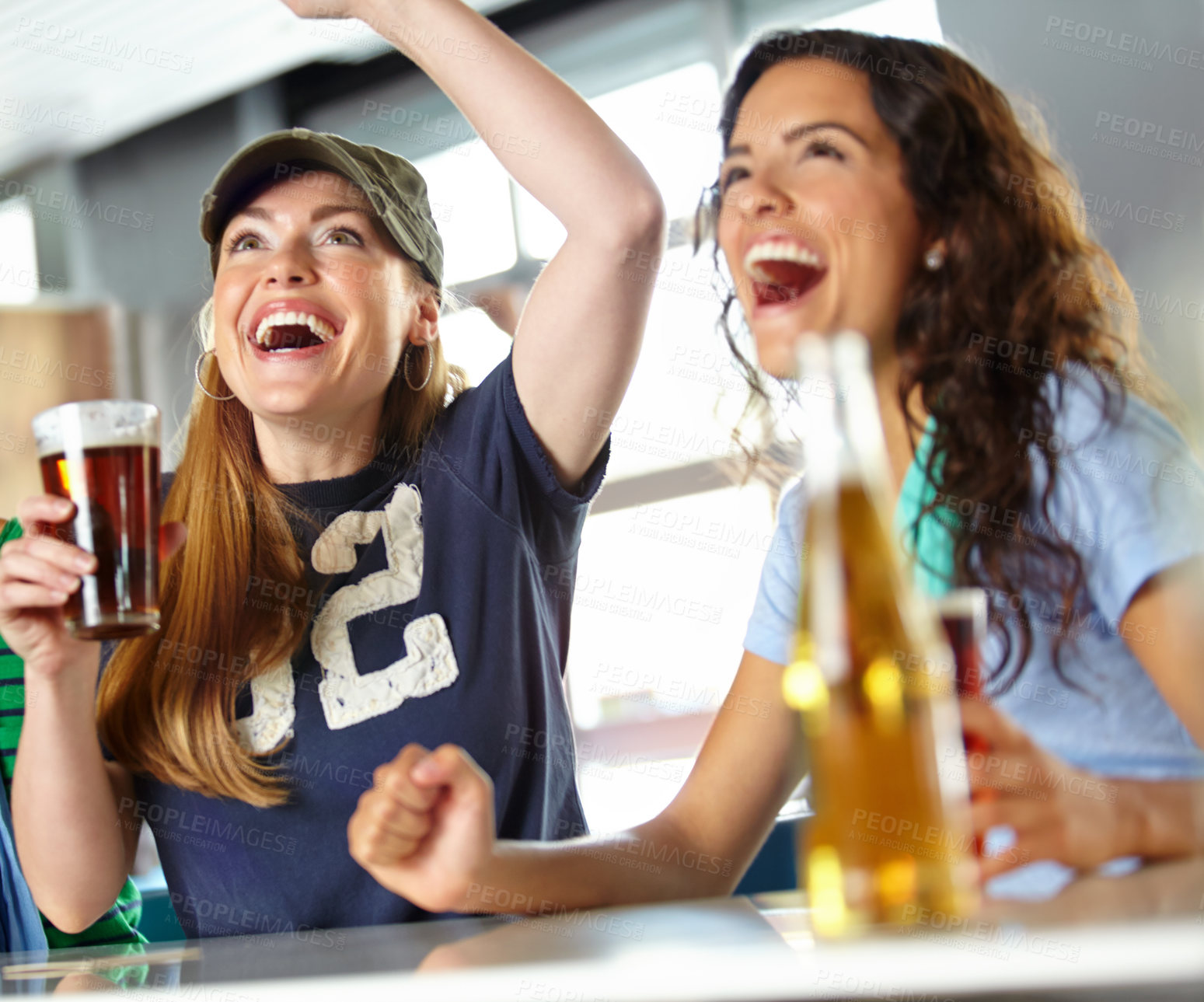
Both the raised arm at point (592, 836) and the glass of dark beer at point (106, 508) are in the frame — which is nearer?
the raised arm at point (592, 836)

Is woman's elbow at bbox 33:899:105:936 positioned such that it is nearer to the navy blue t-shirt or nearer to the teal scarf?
the navy blue t-shirt

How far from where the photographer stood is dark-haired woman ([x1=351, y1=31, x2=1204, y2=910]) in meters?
0.60

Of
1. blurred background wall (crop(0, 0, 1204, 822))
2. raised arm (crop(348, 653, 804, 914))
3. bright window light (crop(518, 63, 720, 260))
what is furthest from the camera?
bright window light (crop(518, 63, 720, 260))

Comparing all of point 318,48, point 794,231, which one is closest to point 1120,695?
point 794,231

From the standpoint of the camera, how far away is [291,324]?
124 centimetres

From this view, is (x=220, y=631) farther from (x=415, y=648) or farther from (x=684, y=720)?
(x=684, y=720)

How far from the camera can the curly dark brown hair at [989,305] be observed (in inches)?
33.2

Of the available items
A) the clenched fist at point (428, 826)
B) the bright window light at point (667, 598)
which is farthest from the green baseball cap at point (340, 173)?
the bright window light at point (667, 598)

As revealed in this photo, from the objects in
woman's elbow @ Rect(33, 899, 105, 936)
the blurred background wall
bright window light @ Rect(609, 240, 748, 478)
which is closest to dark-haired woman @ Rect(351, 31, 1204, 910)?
woman's elbow @ Rect(33, 899, 105, 936)

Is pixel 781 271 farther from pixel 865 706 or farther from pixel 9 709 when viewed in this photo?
pixel 9 709

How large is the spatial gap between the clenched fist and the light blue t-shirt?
0.40m

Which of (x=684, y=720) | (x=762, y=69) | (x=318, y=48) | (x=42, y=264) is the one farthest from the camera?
(x=42, y=264)

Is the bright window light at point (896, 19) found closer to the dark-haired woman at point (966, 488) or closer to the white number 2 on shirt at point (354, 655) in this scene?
the dark-haired woman at point (966, 488)

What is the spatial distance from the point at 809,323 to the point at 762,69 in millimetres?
327
